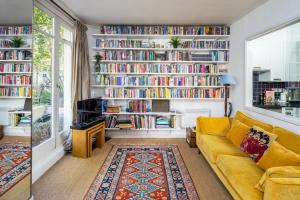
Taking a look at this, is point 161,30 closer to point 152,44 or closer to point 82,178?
point 152,44

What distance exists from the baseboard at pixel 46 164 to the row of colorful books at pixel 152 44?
239 centimetres

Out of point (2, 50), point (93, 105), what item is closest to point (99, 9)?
point (93, 105)

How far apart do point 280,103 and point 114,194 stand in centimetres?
335

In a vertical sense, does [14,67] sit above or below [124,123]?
above

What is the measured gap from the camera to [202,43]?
4.76m

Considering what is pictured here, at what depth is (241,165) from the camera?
7.49ft

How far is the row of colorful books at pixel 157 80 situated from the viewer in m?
4.73

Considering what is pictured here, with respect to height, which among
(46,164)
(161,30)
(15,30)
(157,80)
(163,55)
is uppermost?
(161,30)

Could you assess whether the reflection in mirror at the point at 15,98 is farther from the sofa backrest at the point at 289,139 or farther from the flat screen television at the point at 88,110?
the sofa backrest at the point at 289,139

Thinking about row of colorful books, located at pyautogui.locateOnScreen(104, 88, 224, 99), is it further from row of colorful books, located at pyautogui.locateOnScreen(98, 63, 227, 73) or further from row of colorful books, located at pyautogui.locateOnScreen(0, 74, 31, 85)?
row of colorful books, located at pyautogui.locateOnScreen(0, 74, 31, 85)

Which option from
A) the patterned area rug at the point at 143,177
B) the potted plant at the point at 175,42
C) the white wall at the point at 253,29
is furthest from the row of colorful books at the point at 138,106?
the white wall at the point at 253,29

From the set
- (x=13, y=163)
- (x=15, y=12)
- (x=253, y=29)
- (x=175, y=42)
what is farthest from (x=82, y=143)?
(x=253, y=29)

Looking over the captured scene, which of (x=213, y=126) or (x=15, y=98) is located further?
(x=213, y=126)

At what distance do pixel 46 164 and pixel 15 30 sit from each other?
6.53ft
